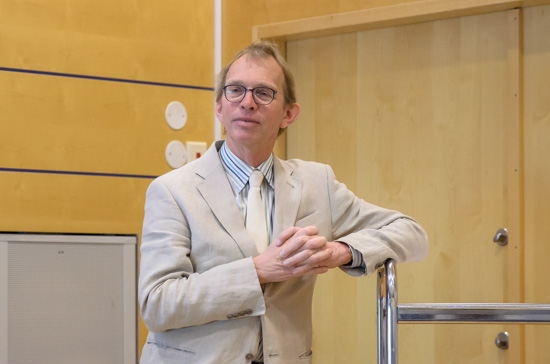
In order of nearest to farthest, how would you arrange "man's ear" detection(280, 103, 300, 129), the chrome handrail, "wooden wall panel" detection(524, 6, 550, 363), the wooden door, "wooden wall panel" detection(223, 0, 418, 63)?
1. the chrome handrail
2. "man's ear" detection(280, 103, 300, 129)
3. "wooden wall panel" detection(524, 6, 550, 363)
4. the wooden door
5. "wooden wall panel" detection(223, 0, 418, 63)

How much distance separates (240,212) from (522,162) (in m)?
2.20

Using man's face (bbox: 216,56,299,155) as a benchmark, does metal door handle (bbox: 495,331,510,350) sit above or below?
below

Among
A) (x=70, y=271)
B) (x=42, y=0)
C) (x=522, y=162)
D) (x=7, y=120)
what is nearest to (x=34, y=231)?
(x=70, y=271)

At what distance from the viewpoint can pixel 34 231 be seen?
380cm

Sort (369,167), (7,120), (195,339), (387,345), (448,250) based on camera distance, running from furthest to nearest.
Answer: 1. (369,167)
2. (448,250)
3. (7,120)
4. (195,339)
5. (387,345)

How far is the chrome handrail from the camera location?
1.74m

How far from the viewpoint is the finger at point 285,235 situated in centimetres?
188

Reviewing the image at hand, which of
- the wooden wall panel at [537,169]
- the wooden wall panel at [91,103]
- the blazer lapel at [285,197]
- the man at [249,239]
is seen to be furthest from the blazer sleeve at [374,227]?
the wooden wall panel at [91,103]

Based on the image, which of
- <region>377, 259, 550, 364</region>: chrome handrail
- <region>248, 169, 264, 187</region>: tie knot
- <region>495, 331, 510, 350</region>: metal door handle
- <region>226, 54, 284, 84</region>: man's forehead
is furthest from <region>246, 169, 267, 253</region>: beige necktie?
<region>495, 331, 510, 350</region>: metal door handle

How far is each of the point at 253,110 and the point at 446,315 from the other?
0.70 meters

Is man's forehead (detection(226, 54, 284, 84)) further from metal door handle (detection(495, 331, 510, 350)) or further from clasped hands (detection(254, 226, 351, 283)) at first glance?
metal door handle (detection(495, 331, 510, 350))

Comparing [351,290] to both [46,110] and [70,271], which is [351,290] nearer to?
[70,271]

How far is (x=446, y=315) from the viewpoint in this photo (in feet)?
5.73

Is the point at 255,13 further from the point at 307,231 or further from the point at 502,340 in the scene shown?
the point at 307,231
